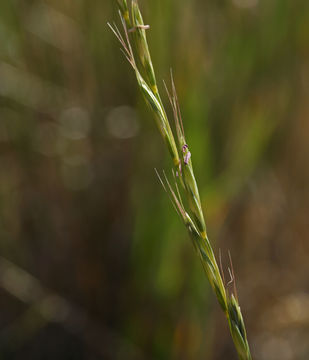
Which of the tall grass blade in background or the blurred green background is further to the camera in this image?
the blurred green background

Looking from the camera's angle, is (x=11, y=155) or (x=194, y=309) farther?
(x=11, y=155)

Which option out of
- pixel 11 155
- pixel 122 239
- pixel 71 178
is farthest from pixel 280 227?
pixel 11 155

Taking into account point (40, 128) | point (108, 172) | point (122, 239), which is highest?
point (40, 128)

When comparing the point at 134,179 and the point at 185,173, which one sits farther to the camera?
the point at 134,179

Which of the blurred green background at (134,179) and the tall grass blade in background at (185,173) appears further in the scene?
the blurred green background at (134,179)

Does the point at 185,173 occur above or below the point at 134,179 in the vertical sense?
above

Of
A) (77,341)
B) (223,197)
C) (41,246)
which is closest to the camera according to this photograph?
(223,197)

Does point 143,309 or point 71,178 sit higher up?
point 71,178

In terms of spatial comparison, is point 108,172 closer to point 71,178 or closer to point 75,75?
point 71,178
